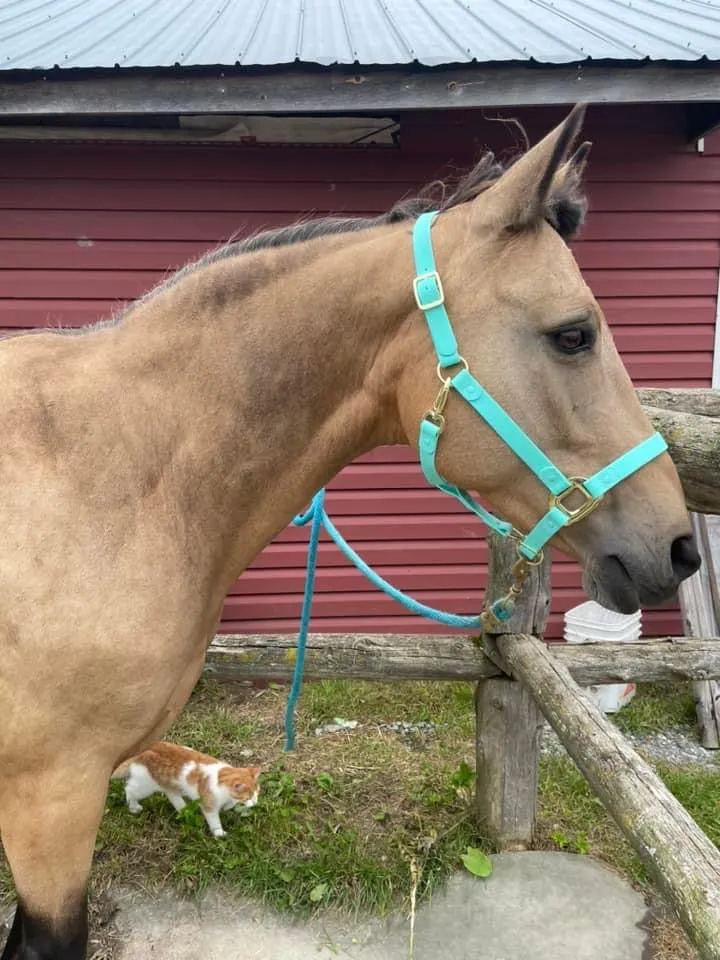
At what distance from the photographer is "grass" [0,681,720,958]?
271 centimetres

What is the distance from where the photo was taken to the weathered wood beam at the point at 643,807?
1240 mm

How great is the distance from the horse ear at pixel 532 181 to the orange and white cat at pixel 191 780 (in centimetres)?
249

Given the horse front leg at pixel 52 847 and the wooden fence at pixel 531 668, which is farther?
the wooden fence at pixel 531 668

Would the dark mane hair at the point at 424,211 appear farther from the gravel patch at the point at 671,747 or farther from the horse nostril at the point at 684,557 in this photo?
the gravel patch at the point at 671,747

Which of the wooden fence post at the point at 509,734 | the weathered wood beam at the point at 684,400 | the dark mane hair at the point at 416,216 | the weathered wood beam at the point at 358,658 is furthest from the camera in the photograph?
the weathered wood beam at the point at 358,658

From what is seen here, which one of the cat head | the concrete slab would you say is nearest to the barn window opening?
the cat head

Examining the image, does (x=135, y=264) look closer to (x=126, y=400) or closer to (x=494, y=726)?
(x=126, y=400)

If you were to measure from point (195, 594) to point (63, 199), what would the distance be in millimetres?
3504

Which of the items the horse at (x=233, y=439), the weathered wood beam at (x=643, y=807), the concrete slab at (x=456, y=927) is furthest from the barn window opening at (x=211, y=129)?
the concrete slab at (x=456, y=927)

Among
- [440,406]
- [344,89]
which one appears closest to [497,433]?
[440,406]

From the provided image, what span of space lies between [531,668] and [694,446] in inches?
38.2

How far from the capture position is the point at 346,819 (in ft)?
10.1

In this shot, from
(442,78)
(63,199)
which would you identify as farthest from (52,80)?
(442,78)

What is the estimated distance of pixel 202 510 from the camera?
5.16ft
